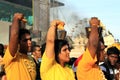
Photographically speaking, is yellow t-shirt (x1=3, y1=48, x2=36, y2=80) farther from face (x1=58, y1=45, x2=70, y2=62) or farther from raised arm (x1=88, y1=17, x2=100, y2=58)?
raised arm (x1=88, y1=17, x2=100, y2=58)

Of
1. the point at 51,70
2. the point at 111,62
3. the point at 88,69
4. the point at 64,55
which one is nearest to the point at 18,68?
the point at 51,70

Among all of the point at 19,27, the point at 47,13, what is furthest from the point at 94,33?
the point at 47,13

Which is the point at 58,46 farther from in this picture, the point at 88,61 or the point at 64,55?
the point at 88,61

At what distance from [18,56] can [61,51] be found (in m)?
0.52

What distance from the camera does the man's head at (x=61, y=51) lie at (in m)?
4.29

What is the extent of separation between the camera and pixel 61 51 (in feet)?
14.1

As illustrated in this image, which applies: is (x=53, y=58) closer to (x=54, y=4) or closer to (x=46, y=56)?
(x=46, y=56)

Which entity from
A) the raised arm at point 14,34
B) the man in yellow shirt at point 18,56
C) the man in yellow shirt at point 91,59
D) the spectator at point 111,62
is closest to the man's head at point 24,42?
the man in yellow shirt at point 18,56

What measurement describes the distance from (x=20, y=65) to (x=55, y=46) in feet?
1.53

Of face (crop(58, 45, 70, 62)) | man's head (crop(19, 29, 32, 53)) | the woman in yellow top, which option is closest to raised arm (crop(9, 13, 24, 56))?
man's head (crop(19, 29, 32, 53))

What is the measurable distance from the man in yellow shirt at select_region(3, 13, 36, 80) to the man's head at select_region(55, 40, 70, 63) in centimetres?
40

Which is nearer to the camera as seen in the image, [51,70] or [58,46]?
[51,70]

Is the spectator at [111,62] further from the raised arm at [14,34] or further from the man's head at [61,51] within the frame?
the raised arm at [14,34]

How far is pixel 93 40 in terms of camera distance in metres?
4.20
